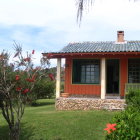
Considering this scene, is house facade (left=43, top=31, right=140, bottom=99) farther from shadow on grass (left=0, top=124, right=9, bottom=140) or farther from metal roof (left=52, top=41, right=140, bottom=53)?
shadow on grass (left=0, top=124, right=9, bottom=140)

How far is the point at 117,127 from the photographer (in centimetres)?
378

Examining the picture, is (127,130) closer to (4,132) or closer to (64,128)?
(64,128)

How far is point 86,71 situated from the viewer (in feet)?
54.3

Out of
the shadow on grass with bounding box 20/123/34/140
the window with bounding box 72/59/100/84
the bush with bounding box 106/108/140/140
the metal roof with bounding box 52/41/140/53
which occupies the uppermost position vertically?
the metal roof with bounding box 52/41/140/53

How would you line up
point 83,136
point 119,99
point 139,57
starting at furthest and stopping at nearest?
point 139,57, point 119,99, point 83,136

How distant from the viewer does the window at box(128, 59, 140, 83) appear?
53.1 ft

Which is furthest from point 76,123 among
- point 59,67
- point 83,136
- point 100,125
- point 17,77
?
point 59,67

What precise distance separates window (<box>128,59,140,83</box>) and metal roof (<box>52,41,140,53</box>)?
0.96m

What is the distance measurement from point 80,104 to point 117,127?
11.5 m

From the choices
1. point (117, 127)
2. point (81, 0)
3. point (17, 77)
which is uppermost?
point (81, 0)

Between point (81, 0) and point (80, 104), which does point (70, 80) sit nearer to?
point (80, 104)

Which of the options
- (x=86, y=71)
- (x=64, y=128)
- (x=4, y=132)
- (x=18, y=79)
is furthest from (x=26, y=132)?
(x=86, y=71)

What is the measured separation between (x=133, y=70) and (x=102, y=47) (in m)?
A: 2.38

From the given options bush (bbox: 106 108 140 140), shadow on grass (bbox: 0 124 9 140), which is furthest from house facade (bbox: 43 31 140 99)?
bush (bbox: 106 108 140 140)
